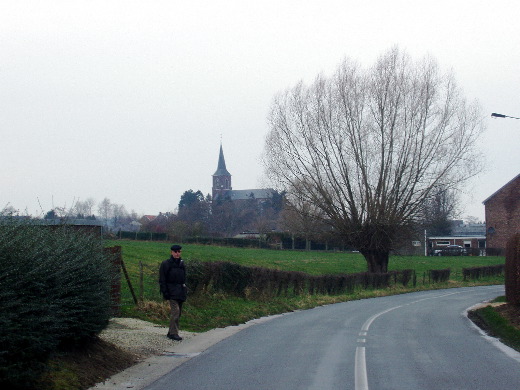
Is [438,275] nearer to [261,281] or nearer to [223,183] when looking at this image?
[261,281]

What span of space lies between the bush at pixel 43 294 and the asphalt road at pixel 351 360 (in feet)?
5.28

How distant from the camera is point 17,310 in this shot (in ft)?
26.0

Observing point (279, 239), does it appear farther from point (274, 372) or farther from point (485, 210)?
point (274, 372)

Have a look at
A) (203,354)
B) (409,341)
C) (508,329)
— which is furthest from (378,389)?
(508,329)

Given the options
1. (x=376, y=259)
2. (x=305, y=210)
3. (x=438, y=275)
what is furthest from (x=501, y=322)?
(x=438, y=275)

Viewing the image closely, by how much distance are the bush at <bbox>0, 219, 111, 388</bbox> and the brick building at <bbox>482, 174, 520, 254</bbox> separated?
71088 mm

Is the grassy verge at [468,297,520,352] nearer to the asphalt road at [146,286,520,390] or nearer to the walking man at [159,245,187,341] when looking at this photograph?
the asphalt road at [146,286,520,390]

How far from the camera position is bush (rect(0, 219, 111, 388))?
7867mm

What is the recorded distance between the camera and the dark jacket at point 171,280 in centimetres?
1441

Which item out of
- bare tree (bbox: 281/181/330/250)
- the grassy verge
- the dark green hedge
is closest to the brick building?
bare tree (bbox: 281/181/330/250)

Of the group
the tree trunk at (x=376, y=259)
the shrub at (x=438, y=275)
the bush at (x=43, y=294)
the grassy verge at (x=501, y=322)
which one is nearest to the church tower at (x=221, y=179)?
the shrub at (x=438, y=275)

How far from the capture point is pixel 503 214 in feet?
256

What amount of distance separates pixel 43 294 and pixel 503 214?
7570 centimetres

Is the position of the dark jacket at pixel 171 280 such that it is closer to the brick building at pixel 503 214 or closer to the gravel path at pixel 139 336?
the gravel path at pixel 139 336
